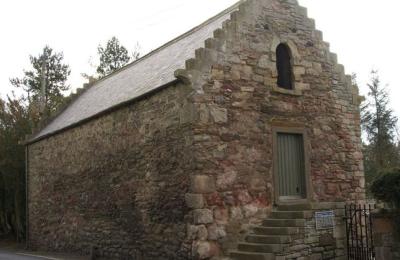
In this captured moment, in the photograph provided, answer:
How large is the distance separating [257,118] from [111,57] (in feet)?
104

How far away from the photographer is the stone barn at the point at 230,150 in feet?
36.8

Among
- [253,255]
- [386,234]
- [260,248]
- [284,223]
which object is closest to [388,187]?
[386,234]

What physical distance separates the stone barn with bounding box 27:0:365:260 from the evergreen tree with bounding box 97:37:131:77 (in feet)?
85.5

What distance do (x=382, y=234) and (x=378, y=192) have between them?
885 mm

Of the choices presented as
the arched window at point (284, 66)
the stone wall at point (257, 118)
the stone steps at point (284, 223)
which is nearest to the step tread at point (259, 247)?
the stone wall at point (257, 118)

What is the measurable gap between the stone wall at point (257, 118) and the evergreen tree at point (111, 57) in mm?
29657

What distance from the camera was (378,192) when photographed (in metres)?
9.88

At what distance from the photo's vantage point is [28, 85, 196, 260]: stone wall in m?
11.7

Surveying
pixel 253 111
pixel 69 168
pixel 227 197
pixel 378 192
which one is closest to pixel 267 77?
pixel 253 111

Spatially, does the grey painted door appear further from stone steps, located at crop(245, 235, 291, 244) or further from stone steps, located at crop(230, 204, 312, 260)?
stone steps, located at crop(245, 235, 291, 244)

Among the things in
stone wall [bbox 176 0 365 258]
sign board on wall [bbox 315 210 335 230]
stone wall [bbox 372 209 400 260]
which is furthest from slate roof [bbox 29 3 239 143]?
stone wall [bbox 372 209 400 260]

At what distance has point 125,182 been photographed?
13.8 metres

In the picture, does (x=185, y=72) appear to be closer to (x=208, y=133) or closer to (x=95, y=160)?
(x=208, y=133)

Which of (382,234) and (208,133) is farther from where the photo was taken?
(208,133)
